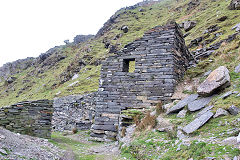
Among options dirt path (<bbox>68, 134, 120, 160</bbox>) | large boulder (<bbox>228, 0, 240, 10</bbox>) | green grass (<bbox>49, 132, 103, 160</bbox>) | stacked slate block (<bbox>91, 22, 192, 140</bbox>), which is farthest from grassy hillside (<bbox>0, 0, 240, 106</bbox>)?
dirt path (<bbox>68, 134, 120, 160</bbox>)

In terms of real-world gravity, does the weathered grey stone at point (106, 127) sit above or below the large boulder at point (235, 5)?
below

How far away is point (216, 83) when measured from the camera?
6875 mm

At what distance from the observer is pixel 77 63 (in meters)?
46.2

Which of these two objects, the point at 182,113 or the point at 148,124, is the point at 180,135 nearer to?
the point at 182,113

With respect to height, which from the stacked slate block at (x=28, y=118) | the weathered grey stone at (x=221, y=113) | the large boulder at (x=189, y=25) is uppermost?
the large boulder at (x=189, y=25)

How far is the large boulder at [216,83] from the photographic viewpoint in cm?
679

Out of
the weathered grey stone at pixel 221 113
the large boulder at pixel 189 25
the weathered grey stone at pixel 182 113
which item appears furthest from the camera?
the large boulder at pixel 189 25

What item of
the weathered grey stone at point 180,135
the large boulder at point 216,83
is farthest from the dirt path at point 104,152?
the large boulder at point 216,83

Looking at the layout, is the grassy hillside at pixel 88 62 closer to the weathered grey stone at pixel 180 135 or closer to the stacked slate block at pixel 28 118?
the stacked slate block at pixel 28 118

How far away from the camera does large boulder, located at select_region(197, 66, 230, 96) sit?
6.79 meters

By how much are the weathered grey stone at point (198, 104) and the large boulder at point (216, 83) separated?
282mm

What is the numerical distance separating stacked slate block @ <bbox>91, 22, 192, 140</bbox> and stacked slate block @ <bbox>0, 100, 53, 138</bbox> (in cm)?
273

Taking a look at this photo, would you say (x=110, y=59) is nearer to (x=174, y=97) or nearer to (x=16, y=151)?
(x=174, y=97)

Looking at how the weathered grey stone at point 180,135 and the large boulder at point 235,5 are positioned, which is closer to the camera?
the weathered grey stone at point 180,135
